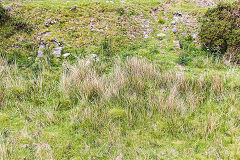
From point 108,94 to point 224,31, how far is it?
22.8 feet

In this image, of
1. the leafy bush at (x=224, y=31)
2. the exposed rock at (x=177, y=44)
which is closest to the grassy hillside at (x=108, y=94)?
the exposed rock at (x=177, y=44)

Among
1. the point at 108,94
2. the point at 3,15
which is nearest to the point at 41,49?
the point at 3,15

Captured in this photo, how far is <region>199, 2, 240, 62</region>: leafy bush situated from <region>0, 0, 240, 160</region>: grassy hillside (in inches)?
24.3

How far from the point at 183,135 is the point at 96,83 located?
3142 millimetres

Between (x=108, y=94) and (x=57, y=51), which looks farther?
(x=57, y=51)

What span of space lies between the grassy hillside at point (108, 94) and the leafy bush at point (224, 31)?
616 millimetres

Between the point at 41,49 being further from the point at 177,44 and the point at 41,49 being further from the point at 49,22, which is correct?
the point at 177,44

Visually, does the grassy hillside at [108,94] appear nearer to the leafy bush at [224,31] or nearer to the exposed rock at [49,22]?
the exposed rock at [49,22]

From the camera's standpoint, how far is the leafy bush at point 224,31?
825 centimetres

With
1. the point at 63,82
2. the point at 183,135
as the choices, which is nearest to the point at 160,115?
the point at 183,135

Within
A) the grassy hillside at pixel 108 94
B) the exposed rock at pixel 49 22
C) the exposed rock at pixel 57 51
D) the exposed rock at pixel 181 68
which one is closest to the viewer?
the grassy hillside at pixel 108 94

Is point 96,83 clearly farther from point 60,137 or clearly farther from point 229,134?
point 229,134

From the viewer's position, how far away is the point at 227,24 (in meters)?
8.70

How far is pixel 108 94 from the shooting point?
580 centimetres
